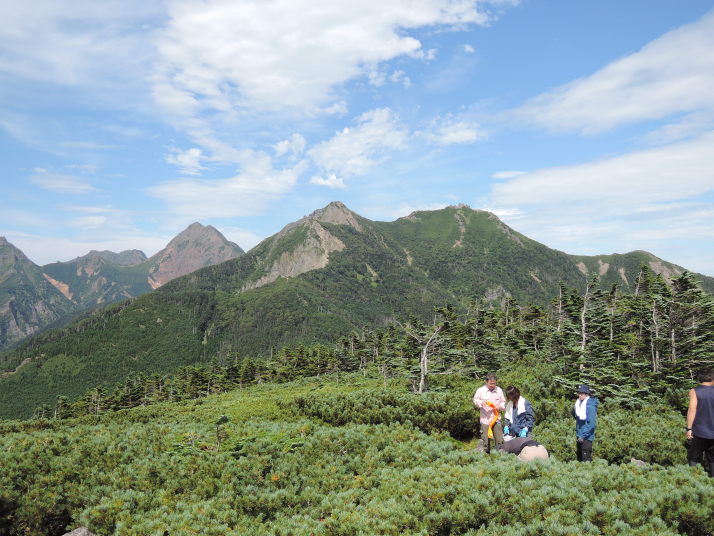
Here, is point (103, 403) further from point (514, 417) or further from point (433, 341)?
point (514, 417)

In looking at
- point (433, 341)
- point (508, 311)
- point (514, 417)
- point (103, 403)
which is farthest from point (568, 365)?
point (103, 403)

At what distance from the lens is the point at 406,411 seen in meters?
14.4

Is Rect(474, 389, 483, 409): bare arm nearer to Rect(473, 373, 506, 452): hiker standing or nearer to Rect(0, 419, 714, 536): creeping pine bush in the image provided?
Rect(473, 373, 506, 452): hiker standing

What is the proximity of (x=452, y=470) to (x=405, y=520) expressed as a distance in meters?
2.12

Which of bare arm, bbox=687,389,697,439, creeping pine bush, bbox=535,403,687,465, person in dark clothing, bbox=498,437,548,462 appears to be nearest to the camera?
bare arm, bbox=687,389,697,439

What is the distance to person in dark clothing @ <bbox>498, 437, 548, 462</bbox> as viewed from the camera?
9.48 metres

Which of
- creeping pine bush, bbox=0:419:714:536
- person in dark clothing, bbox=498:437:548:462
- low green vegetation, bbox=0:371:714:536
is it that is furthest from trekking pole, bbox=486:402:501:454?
creeping pine bush, bbox=0:419:714:536

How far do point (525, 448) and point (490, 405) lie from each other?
5.40 ft

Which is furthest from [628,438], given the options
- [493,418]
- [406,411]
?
[406,411]

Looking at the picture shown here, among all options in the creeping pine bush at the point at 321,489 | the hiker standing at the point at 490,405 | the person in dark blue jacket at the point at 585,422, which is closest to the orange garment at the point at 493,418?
the hiker standing at the point at 490,405

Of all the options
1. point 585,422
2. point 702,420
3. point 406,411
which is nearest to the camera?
point 702,420

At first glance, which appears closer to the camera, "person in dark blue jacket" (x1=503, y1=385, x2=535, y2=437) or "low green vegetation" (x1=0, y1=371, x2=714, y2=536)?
"low green vegetation" (x1=0, y1=371, x2=714, y2=536)

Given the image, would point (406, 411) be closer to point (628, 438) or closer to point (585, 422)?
point (585, 422)

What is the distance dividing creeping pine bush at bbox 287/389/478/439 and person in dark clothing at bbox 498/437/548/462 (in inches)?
135
